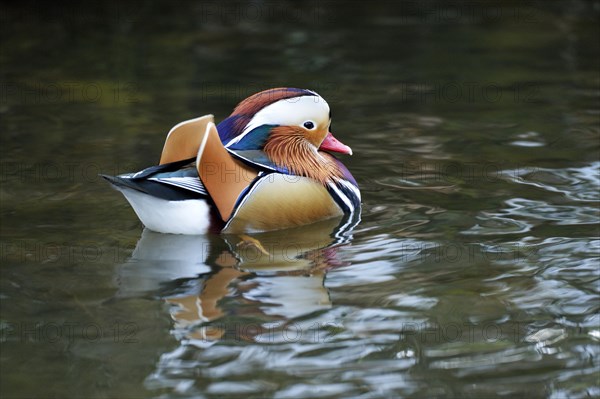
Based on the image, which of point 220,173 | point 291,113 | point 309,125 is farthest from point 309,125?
point 220,173

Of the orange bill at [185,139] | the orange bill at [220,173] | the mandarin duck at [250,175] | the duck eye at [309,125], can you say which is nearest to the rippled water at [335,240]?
the mandarin duck at [250,175]

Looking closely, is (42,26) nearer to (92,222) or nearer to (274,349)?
(92,222)

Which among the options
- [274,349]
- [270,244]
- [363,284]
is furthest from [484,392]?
[270,244]

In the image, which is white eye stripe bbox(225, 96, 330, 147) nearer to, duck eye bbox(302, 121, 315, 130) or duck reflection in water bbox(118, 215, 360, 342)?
duck eye bbox(302, 121, 315, 130)

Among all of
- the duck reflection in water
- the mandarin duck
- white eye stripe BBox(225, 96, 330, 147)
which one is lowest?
the duck reflection in water

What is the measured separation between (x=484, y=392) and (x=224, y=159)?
2292 millimetres

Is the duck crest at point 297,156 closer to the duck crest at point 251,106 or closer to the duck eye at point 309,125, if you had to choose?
the duck eye at point 309,125

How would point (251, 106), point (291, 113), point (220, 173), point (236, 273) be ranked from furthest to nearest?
point (291, 113), point (251, 106), point (220, 173), point (236, 273)

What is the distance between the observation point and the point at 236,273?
5.73 meters

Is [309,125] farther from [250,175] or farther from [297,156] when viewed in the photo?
[250,175]

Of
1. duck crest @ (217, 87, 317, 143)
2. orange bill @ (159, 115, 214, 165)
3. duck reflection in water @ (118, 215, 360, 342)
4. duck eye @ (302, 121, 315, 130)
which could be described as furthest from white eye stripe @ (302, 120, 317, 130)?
orange bill @ (159, 115, 214, 165)

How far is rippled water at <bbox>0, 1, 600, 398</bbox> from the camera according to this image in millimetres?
4512

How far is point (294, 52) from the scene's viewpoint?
11.5 meters

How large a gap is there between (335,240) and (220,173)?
803 millimetres
